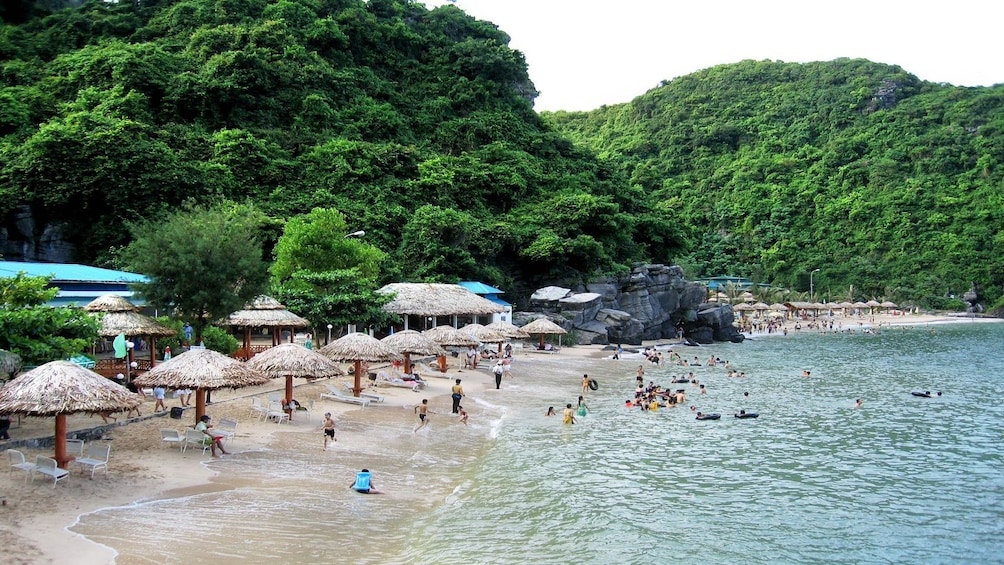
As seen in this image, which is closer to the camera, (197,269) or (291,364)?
(291,364)

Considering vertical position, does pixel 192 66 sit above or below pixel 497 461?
above

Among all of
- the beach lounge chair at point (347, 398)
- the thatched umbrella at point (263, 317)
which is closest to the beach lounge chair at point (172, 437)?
the beach lounge chair at point (347, 398)

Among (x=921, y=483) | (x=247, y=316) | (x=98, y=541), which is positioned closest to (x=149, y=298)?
(x=247, y=316)

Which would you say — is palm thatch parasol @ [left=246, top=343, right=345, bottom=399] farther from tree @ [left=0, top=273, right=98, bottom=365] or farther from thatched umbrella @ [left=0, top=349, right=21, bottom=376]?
thatched umbrella @ [left=0, top=349, right=21, bottom=376]

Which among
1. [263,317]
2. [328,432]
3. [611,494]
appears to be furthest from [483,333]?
[611,494]

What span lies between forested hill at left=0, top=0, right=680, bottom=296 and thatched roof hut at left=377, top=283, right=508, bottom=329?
17.7 ft

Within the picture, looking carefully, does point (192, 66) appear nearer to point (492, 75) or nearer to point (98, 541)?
point (492, 75)

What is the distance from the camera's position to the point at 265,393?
20.1 m

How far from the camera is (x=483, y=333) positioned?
3162cm

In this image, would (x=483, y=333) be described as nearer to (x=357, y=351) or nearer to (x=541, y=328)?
(x=541, y=328)

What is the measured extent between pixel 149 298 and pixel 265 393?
5.41 meters

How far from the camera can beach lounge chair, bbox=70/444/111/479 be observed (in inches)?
469

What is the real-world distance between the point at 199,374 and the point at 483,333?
17.7 meters

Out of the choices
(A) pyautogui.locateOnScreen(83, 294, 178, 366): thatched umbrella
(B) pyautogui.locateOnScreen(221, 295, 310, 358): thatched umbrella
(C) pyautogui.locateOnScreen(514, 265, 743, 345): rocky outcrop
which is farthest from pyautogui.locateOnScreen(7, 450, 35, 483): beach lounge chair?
(C) pyautogui.locateOnScreen(514, 265, 743, 345): rocky outcrop
